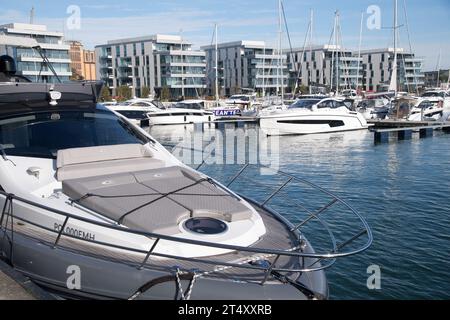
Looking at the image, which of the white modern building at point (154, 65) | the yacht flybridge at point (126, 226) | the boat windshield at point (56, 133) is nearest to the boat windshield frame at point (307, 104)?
the boat windshield at point (56, 133)

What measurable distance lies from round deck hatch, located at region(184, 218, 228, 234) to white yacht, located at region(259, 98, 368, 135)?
24.8m

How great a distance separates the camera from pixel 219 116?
41.0 m

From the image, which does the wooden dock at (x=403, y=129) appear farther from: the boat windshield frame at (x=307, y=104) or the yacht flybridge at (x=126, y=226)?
the yacht flybridge at (x=126, y=226)

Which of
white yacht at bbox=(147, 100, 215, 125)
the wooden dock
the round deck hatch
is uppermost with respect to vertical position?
the round deck hatch

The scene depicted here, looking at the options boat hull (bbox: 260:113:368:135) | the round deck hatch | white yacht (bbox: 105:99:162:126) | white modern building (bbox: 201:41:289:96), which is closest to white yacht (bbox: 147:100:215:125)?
white yacht (bbox: 105:99:162:126)

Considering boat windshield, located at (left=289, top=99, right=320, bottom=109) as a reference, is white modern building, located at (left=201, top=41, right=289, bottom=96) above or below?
above

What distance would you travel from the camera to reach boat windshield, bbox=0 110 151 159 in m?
5.39

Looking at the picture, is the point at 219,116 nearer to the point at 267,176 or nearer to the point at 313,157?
the point at 313,157

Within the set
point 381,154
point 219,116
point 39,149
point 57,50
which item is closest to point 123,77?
point 57,50

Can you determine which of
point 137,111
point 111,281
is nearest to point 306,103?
point 137,111

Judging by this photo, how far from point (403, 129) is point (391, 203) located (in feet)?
62.0

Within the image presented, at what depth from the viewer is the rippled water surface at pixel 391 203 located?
22.5 feet

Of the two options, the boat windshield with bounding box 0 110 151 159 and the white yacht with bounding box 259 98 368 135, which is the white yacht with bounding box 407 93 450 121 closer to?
the white yacht with bounding box 259 98 368 135

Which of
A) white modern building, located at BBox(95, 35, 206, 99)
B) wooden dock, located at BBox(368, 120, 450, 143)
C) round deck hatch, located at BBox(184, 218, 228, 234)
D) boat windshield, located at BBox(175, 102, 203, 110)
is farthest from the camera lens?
white modern building, located at BBox(95, 35, 206, 99)
